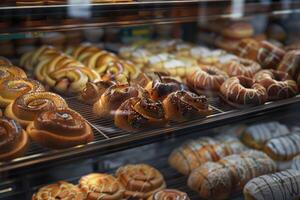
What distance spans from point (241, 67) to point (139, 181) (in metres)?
0.72

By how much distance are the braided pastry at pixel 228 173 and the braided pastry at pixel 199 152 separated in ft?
0.26

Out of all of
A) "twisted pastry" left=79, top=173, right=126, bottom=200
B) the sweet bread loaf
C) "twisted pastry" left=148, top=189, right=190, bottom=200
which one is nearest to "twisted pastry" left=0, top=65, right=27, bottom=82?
"twisted pastry" left=79, top=173, right=126, bottom=200

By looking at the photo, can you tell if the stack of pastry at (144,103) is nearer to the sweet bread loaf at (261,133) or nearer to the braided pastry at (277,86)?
the braided pastry at (277,86)

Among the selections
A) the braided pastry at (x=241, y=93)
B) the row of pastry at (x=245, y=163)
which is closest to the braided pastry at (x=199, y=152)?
the row of pastry at (x=245, y=163)

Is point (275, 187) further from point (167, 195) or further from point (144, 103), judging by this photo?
point (144, 103)

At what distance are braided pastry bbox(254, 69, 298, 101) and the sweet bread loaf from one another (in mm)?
486

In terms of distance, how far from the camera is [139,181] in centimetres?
180

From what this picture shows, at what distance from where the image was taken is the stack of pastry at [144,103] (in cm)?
144

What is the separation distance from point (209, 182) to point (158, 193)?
257 mm

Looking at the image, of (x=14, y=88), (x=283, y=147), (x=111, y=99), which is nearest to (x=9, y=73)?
(x=14, y=88)

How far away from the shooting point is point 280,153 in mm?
2102

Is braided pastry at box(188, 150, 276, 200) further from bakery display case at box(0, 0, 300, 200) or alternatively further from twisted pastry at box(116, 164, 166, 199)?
twisted pastry at box(116, 164, 166, 199)

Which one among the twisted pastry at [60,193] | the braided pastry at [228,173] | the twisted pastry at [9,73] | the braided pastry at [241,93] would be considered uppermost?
the twisted pastry at [9,73]

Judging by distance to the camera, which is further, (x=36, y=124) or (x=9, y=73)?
(x=9, y=73)
